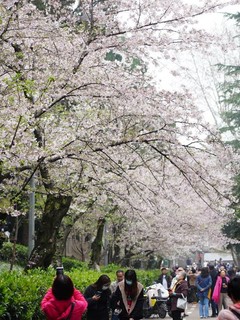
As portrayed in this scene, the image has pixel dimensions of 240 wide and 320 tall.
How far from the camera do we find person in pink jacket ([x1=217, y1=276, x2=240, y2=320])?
6562mm

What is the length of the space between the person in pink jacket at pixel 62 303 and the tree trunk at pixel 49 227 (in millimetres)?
7870

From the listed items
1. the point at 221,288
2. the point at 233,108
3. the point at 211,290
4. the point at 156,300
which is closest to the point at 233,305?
the point at 221,288

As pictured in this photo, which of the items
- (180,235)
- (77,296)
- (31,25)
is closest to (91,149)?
(31,25)

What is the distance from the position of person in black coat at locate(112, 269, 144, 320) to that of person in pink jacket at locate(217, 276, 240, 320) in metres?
3.40

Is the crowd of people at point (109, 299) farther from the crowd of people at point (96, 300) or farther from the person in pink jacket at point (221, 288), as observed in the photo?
the person in pink jacket at point (221, 288)

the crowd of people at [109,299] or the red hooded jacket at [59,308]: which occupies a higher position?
the crowd of people at [109,299]

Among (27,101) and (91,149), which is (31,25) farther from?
(91,149)

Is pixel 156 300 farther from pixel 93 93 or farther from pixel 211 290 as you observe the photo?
pixel 93 93

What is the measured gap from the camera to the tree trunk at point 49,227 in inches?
620

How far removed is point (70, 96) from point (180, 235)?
23768mm

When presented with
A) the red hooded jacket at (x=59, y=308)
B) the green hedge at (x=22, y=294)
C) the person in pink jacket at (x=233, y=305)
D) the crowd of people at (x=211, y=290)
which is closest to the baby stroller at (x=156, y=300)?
the crowd of people at (x=211, y=290)

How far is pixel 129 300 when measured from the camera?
34.0 feet

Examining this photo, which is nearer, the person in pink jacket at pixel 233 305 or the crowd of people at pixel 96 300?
the person in pink jacket at pixel 233 305

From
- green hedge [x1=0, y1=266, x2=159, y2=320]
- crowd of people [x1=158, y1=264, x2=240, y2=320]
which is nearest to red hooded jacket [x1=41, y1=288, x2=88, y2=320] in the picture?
crowd of people [x1=158, y1=264, x2=240, y2=320]
